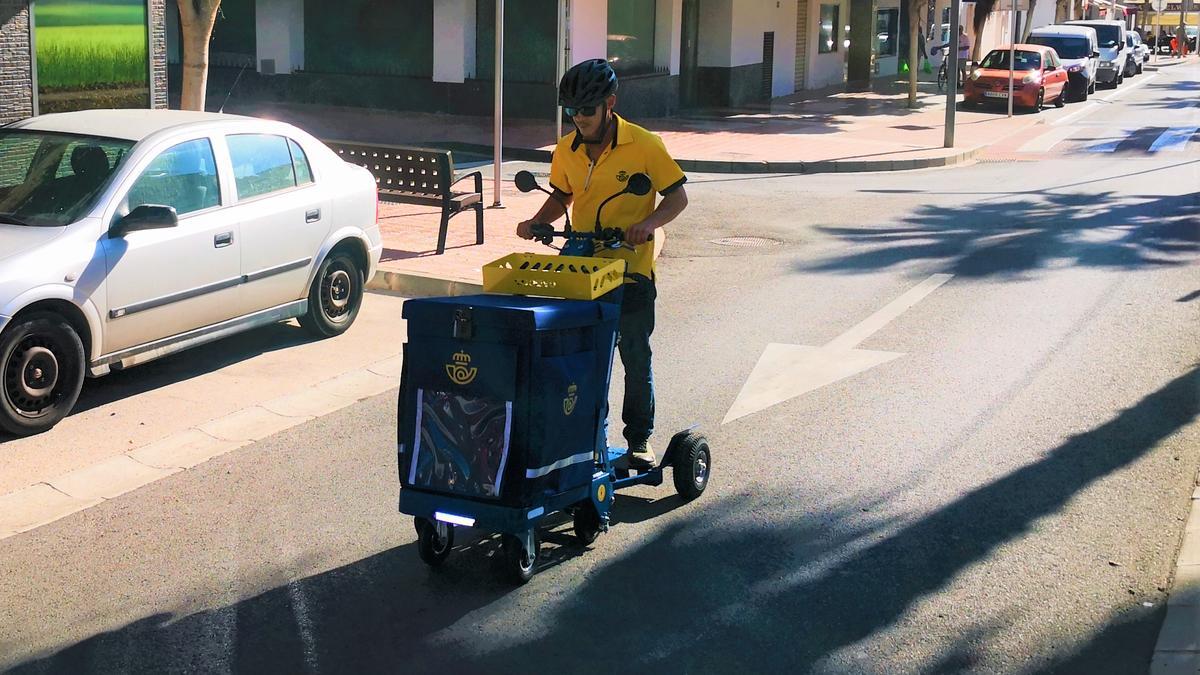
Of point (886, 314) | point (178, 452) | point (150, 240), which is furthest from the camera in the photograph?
point (886, 314)

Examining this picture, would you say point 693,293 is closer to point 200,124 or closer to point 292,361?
point 292,361

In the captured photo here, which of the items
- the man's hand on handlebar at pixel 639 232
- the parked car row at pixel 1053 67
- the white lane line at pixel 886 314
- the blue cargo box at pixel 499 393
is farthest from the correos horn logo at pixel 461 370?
the parked car row at pixel 1053 67

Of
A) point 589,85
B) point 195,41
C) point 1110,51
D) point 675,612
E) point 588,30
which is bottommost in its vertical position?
point 675,612

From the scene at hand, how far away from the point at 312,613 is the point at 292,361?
4.24 metres

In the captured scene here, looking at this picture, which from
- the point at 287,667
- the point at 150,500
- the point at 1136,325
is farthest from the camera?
the point at 1136,325

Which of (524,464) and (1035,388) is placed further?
(1035,388)

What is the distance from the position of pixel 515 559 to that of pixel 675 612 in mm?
664

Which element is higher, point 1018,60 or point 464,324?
point 1018,60

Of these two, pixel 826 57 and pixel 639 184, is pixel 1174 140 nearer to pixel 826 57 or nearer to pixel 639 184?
pixel 826 57

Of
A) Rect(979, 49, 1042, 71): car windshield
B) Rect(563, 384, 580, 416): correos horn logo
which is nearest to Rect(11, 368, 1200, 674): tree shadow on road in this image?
Rect(563, 384, 580, 416): correos horn logo

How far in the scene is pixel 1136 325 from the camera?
1046 centimetres

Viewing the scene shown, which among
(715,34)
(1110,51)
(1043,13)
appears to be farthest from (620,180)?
(1043,13)

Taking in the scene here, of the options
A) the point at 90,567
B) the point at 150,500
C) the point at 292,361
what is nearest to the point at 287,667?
the point at 90,567

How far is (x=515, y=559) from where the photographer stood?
5535 millimetres
